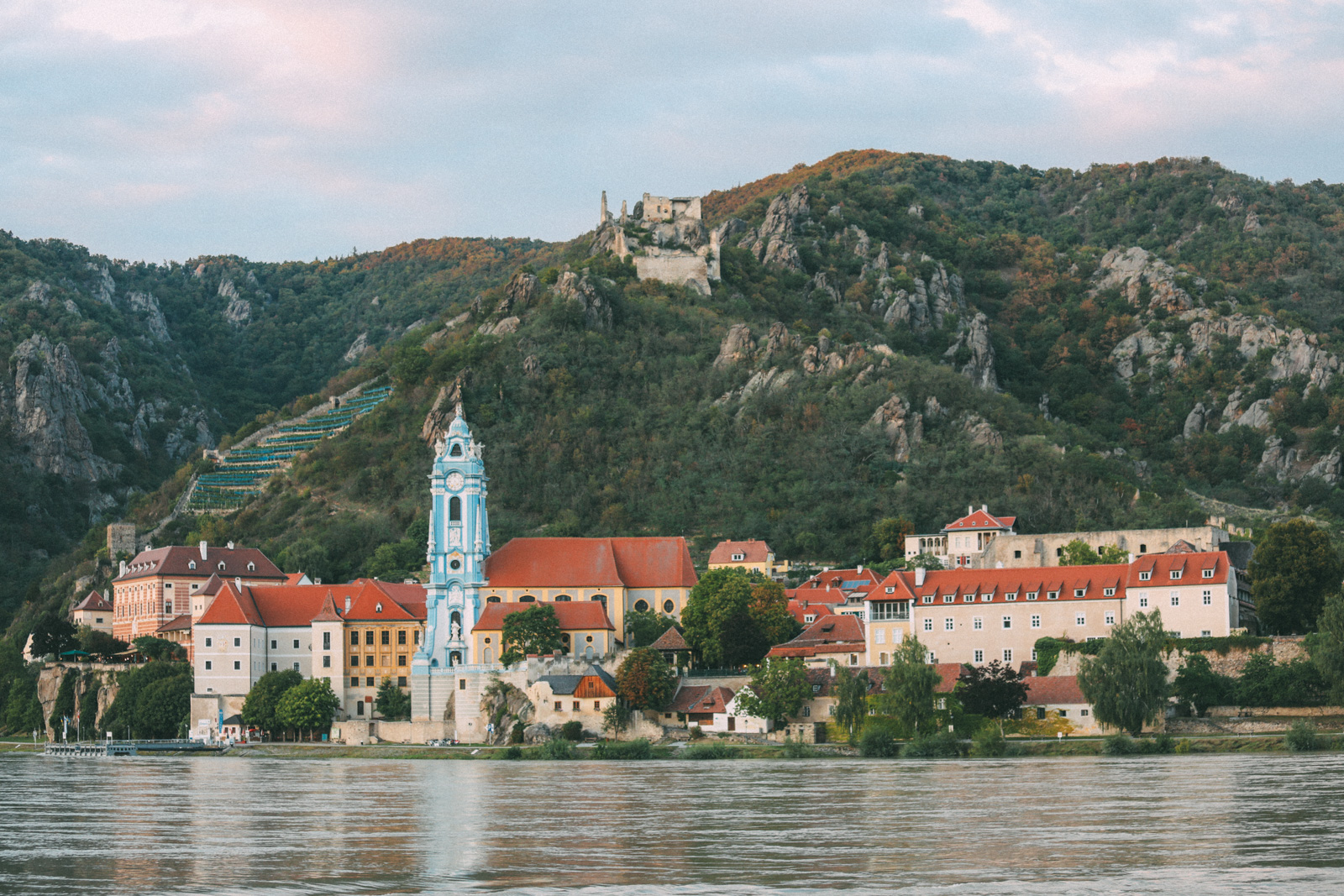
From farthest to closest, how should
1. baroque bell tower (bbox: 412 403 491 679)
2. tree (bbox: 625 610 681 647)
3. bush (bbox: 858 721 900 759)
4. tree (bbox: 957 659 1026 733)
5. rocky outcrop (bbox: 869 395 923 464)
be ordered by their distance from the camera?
rocky outcrop (bbox: 869 395 923 464), tree (bbox: 625 610 681 647), baroque bell tower (bbox: 412 403 491 679), tree (bbox: 957 659 1026 733), bush (bbox: 858 721 900 759)

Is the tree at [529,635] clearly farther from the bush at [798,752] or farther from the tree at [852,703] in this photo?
the tree at [852,703]

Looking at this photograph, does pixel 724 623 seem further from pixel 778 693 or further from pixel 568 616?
pixel 778 693

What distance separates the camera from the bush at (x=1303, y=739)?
6869 centimetres

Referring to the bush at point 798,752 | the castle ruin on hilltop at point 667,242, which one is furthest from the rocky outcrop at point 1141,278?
the bush at point 798,752

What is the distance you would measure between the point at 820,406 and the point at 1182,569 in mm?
57637

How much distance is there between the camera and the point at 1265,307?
570ft

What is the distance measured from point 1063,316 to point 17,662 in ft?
378

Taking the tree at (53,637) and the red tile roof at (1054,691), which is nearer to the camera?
the red tile roof at (1054,691)

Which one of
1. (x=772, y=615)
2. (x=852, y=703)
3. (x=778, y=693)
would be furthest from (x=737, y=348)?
(x=852, y=703)

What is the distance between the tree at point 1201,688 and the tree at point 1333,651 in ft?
15.4

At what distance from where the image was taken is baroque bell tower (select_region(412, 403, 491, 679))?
9344 centimetres

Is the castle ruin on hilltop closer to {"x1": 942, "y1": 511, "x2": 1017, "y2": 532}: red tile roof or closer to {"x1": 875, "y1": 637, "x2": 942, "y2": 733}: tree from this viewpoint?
{"x1": 942, "y1": 511, "x2": 1017, "y2": 532}: red tile roof

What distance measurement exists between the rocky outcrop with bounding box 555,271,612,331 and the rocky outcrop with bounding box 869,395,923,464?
100ft

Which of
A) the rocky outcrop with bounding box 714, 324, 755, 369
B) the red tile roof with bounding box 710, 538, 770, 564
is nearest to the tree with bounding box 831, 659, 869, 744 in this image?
the red tile roof with bounding box 710, 538, 770, 564
